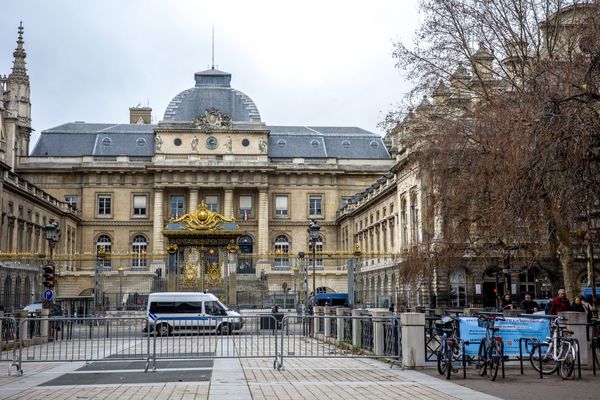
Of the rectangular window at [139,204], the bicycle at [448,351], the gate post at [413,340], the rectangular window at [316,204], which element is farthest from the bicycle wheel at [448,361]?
the rectangular window at [139,204]

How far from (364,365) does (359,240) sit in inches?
2135

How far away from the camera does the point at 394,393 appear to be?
13.6 metres

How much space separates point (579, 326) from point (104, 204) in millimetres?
66340

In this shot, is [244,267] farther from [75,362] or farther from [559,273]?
[75,362]

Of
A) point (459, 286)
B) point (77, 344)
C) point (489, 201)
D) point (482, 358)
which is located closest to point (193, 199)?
point (459, 286)

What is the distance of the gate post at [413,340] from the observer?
17.3 meters

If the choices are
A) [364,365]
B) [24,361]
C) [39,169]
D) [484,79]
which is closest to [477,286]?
[484,79]

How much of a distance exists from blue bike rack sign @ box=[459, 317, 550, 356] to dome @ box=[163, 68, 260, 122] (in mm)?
64532

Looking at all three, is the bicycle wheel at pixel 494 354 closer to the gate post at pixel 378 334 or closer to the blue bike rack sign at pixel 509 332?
the blue bike rack sign at pixel 509 332

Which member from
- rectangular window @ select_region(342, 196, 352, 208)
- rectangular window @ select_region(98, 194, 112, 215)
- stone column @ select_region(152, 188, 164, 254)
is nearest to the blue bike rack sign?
stone column @ select_region(152, 188, 164, 254)

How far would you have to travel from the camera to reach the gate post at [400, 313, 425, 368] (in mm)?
17344

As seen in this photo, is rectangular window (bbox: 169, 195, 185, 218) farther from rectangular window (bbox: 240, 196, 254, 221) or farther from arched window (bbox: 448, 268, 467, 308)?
arched window (bbox: 448, 268, 467, 308)

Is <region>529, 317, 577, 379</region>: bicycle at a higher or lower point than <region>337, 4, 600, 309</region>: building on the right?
lower

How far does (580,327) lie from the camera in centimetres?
1734
